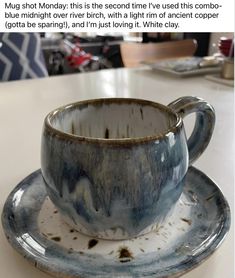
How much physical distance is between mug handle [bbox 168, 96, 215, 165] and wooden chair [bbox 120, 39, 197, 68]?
0.74 m

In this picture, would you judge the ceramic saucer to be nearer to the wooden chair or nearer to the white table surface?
the white table surface

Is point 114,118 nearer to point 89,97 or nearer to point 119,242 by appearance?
point 119,242

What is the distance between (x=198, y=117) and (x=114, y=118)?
7cm

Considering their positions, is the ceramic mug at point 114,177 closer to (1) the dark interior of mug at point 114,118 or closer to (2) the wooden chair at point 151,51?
(1) the dark interior of mug at point 114,118

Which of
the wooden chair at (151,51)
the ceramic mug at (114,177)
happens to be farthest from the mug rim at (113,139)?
the wooden chair at (151,51)

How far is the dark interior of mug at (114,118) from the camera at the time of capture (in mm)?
260

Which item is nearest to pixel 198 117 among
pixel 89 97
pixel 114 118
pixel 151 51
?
pixel 114 118

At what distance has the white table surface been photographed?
0.23m

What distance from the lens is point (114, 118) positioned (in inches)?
11.3

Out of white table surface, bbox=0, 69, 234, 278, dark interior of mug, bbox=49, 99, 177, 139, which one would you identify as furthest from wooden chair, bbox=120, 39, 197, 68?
dark interior of mug, bbox=49, 99, 177, 139

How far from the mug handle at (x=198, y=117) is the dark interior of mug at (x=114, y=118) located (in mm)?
12

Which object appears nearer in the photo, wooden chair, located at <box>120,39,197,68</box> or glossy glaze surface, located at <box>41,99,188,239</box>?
glossy glaze surface, located at <box>41,99,188,239</box>
